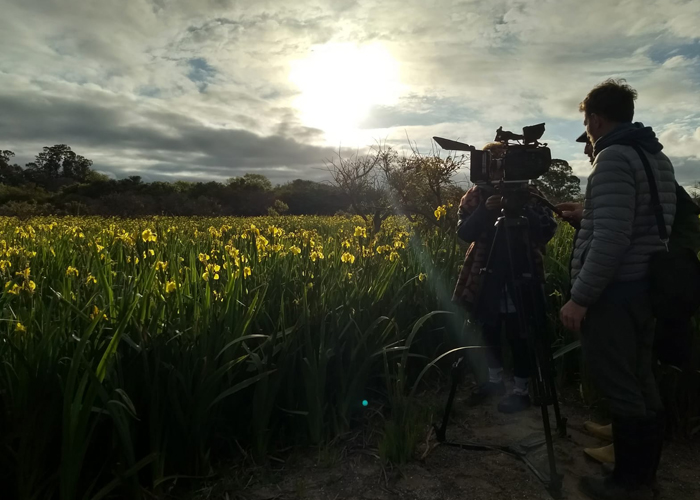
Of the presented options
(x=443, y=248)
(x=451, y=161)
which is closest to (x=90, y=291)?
(x=443, y=248)

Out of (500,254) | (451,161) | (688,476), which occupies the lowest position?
(688,476)

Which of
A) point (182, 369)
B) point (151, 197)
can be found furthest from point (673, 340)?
point (151, 197)

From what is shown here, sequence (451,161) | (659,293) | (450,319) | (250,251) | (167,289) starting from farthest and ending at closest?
(451,161) → (250,251) → (450,319) → (167,289) → (659,293)

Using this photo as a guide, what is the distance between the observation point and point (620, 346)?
2191 mm

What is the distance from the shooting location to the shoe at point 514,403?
3.15 metres

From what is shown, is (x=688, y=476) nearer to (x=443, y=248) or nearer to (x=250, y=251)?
(x=443, y=248)

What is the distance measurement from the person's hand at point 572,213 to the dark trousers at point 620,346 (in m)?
0.53

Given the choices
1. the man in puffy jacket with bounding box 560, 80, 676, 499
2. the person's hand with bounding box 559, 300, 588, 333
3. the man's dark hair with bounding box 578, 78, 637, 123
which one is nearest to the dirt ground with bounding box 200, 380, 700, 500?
the man in puffy jacket with bounding box 560, 80, 676, 499

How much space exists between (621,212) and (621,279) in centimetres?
34

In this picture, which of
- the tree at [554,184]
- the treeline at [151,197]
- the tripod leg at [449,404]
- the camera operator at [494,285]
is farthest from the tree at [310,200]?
the tripod leg at [449,404]

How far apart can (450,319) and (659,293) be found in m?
1.69

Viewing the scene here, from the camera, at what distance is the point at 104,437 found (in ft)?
7.07

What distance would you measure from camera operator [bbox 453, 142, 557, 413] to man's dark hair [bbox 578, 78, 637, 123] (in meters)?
0.85

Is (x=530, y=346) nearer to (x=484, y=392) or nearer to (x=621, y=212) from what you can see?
(x=621, y=212)
